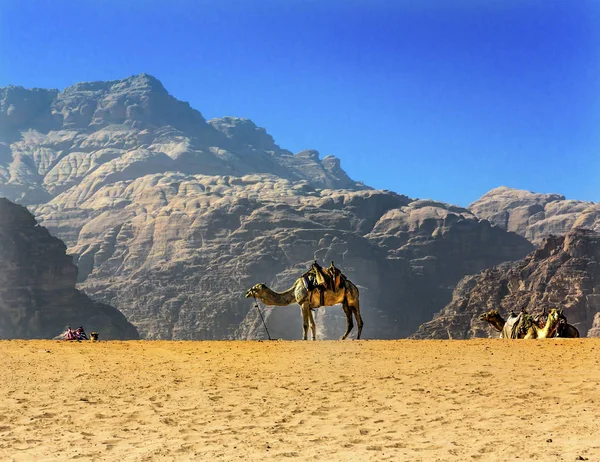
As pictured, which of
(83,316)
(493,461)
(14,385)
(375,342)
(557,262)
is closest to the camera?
(493,461)

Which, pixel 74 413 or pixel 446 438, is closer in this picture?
pixel 446 438

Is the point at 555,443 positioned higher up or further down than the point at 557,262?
further down

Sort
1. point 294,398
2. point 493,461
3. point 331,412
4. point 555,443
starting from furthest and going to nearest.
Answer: point 294,398 → point 331,412 → point 555,443 → point 493,461

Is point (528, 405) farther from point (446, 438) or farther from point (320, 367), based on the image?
point (320, 367)

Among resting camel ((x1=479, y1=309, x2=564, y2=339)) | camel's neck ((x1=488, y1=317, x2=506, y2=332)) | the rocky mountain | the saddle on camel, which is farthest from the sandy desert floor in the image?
the rocky mountain

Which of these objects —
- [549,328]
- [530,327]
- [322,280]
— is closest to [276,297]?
[322,280]

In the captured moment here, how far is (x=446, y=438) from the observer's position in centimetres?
1758

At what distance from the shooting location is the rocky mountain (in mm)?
185625

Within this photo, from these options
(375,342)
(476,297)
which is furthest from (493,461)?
(476,297)

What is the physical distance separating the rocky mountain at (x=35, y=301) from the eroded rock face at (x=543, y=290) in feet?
238

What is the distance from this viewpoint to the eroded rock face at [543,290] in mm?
157500

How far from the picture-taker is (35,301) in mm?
191125

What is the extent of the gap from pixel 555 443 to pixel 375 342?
1593 centimetres

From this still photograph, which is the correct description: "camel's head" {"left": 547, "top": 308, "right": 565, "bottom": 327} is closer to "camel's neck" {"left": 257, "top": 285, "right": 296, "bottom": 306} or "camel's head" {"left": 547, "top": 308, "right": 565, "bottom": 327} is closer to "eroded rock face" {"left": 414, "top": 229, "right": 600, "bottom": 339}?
"camel's neck" {"left": 257, "top": 285, "right": 296, "bottom": 306}
